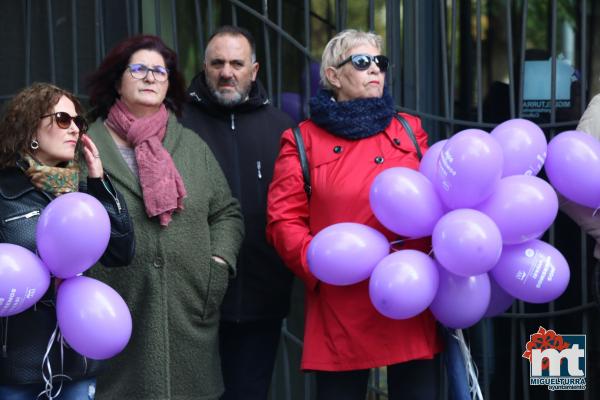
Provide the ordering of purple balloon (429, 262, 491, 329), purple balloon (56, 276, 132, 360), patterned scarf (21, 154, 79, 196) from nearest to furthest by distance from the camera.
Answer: purple balloon (56, 276, 132, 360) < patterned scarf (21, 154, 79, 196) < purple balloon (429, 262, 491, 329)

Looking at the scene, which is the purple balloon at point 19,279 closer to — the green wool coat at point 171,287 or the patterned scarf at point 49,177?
the patterned scarf at point 49,177

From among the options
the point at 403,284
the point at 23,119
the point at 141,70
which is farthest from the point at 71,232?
the point at 403,284

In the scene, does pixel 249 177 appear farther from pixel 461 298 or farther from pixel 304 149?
pixel 461 298

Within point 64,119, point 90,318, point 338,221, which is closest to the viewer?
point 90,318

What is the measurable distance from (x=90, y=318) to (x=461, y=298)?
1.23m

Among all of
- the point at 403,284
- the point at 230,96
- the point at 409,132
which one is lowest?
the point at 403,284

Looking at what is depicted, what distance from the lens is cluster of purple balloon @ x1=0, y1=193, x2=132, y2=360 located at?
3.59 meters

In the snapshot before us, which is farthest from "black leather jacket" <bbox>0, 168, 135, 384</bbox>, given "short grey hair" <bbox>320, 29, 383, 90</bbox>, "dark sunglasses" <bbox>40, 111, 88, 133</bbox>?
"short grey hair" <bbox>320, 29, 383, 90</bbox>

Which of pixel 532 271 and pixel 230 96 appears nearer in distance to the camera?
pixel 532 271

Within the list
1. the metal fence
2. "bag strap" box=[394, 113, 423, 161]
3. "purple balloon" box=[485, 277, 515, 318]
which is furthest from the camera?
the metal fence

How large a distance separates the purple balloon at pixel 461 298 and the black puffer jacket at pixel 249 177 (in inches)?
32.1

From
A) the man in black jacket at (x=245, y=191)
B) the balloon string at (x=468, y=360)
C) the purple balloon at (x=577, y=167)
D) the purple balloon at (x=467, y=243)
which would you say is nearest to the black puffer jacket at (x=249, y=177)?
the man in black jacket at (x=245, y=191)

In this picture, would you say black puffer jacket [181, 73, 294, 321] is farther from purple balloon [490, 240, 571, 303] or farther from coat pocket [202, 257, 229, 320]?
purple balloon [490, 240, 571, 303]

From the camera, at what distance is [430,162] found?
405cm
